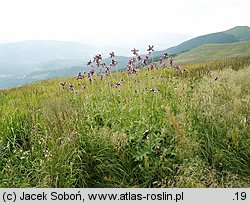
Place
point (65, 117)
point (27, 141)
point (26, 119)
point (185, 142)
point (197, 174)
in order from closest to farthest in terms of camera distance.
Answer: point (197, 174), point (185, 142), point (65, 117), point (27, 141), point (26, 119)

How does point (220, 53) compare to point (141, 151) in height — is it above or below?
above

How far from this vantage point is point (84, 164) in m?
4.16

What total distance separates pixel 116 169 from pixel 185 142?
0.99 meters

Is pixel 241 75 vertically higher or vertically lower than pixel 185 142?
higher

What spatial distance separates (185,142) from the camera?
402 centimetres

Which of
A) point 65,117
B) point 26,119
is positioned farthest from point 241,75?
point 26,119

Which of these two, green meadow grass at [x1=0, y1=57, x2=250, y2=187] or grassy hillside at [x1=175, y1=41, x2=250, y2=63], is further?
grassy hillside at [x1=175, y1=41, x2=250, y2=63]

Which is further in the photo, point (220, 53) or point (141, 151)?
point (220, 53)

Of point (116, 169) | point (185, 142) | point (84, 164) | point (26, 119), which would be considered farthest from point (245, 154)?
point (26, 119)

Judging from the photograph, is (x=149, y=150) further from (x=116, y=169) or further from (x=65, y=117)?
(x=65, y=117)

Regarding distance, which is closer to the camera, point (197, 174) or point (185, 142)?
point (197, 174)

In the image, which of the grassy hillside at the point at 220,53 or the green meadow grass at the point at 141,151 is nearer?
the green meadow grass at the point at 141,151
